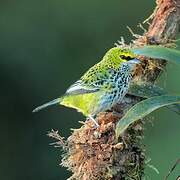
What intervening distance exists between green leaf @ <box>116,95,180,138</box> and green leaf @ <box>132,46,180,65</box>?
26 cm

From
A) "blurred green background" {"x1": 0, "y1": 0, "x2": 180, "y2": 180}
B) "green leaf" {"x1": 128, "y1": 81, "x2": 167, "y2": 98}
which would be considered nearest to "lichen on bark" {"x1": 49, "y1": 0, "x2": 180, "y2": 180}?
"green leaf" {"x1": 128, "y1": 81, "x2": 167, "y2": 98}

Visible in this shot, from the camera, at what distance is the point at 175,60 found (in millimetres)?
3920

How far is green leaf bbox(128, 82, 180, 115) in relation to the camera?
397 cm

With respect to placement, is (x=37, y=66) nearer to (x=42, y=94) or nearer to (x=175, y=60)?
(x=42, y=94)

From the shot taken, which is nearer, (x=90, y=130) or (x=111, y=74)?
(x=90, y=130)

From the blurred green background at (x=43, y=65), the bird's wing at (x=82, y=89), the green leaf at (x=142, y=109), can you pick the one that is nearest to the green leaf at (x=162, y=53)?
the green leaf at (x=142, y=109)

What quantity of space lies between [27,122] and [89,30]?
97 centimetres

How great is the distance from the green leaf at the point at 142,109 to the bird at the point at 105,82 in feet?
1.41

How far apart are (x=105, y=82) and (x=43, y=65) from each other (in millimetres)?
3124

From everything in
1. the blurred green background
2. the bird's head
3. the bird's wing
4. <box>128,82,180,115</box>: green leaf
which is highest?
the bird's head

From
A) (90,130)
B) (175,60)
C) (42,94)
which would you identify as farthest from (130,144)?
(42,94)

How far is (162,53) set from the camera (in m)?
3.93

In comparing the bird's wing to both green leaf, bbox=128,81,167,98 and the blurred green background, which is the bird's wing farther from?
the blurred green background

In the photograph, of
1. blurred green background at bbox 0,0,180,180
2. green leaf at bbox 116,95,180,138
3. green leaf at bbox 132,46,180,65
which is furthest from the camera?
blurred green background at bbox 0,0,180,180
